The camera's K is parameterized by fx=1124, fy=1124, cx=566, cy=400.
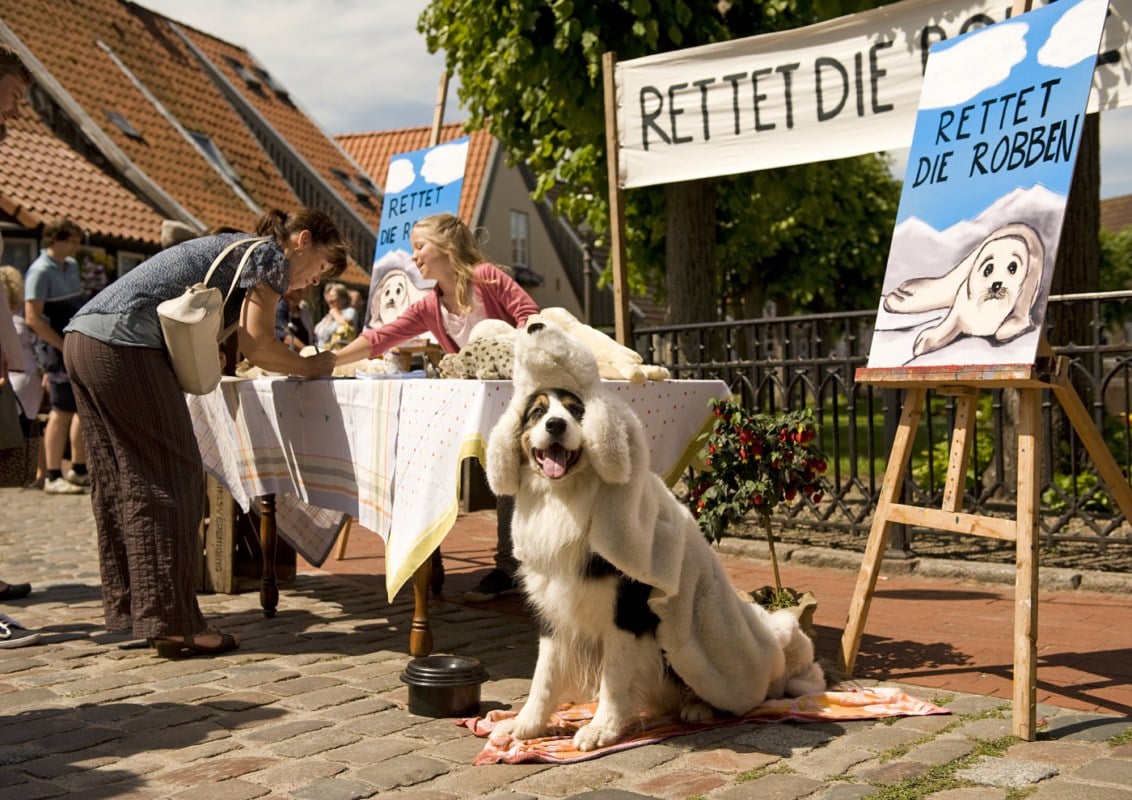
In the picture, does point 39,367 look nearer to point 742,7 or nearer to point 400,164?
point 400,164

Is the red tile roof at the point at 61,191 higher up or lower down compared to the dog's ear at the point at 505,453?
higher up

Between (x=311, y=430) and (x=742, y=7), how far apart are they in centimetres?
747

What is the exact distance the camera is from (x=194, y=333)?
4637 millimetres

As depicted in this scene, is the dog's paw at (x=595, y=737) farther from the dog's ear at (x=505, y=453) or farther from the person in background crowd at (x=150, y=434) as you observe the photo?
the person in background crowd at (x=150, y=434)

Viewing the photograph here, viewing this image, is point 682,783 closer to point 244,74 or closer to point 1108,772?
point 1108,772

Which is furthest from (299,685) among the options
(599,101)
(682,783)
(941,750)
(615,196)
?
(599,101)

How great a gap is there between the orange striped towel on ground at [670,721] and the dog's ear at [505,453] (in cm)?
81

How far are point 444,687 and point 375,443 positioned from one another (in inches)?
44.1

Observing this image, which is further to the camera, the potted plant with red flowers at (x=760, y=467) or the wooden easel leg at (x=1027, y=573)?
the potted plant with red flowers at (x=760, y=467)

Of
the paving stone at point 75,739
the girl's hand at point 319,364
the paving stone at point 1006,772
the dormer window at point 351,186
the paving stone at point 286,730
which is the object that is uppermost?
the dormer window at point 351,186

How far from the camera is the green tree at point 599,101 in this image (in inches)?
404

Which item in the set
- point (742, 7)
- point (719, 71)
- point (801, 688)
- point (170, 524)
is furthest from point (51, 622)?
point (742, 7)

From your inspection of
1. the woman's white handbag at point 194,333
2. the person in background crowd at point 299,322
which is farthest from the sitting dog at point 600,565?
the person in background crowd at point 299,322

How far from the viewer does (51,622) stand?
5625mm
